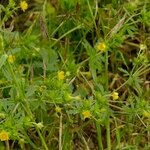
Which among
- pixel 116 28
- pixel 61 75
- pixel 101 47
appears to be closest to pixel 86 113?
pixel 61 75

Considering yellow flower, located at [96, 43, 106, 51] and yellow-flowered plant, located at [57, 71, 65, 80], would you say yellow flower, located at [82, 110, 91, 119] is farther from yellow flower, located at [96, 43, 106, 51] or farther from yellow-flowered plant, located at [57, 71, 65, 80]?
yellow flower, located at [96, 43, 106, 51]

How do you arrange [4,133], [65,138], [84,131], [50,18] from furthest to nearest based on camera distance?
[50,18], [84,131], [65,138], [4,133]

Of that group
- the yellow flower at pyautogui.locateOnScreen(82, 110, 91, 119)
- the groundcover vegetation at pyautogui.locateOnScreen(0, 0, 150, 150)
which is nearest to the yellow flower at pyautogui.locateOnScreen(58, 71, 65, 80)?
the groundcover vegetation at pyautogui.locateOnScreen(0, 0, 150, 150)

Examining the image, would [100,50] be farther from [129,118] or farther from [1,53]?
[1,53]

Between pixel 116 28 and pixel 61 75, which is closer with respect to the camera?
pixel 61 75

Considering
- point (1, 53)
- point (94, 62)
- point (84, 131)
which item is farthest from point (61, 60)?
point (1, 53)

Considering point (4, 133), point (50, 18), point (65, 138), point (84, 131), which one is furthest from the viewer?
point (50, 18)

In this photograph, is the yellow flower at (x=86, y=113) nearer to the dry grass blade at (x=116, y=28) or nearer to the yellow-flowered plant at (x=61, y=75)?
the yellow-flowered plant at (x=61, y=75)

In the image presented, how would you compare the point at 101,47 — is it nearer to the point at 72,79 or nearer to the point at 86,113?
the point at 72,79
